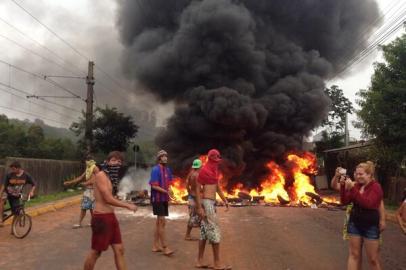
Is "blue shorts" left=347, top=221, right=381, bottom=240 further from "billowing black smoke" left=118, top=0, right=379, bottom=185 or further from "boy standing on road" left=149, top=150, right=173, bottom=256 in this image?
"billowing black smoke" left=118, top=0, right=379, bottom=185

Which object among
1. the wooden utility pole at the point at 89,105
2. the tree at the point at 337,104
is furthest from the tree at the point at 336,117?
the wooden utility pole at the point at 89,105

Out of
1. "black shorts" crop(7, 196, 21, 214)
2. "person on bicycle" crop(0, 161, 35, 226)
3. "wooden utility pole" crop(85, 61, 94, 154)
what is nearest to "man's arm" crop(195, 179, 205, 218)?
"person on bicycle" crop(0, 161, 35, 226)

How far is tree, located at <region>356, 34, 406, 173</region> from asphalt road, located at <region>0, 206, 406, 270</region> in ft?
14.4

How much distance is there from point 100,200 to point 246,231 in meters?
6.09

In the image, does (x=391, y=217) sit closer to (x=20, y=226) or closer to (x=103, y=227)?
(x=20, y=226)

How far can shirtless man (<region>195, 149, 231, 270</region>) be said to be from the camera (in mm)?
6559

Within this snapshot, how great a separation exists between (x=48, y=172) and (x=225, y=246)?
577 inches

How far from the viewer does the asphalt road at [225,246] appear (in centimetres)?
704

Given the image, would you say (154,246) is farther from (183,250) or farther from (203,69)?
(203,69)

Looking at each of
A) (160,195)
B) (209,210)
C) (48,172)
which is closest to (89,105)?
(48,172)

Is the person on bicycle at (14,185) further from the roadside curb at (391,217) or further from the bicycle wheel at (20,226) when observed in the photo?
the roadside curb at (391,217)

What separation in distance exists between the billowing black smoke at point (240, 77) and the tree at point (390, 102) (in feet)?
30.1

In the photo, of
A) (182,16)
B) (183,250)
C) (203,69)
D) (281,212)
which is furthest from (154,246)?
(182,16)

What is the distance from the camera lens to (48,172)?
21.1 metres
